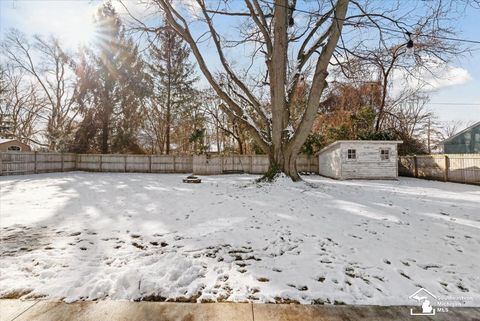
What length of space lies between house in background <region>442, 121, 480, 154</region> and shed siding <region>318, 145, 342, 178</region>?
10.0m

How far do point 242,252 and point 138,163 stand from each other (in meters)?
15.4

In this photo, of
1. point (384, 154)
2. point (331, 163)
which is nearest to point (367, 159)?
point (384, 154)

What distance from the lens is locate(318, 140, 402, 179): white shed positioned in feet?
40.5

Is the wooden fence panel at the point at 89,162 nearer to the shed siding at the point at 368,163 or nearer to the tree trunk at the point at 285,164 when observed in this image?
the tree trunk at the point at 285,164

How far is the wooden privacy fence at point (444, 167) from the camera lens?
10.2 m

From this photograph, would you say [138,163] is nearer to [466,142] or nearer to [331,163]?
[331,163]

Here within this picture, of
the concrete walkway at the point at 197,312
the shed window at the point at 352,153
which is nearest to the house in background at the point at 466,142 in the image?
the shed window at the point at 352,153

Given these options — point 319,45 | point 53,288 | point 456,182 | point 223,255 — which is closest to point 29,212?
point 53,288

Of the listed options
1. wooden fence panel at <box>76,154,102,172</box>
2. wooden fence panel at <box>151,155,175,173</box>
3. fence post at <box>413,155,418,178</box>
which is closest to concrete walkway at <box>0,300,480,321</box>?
fence post at <box>413,155,418,178</box>

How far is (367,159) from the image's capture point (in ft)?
40.8

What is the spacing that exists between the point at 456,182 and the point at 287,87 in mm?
9111

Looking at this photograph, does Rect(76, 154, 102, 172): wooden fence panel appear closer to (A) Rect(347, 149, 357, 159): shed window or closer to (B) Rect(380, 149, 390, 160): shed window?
(A) Rect(347, 149, 357, 159): shed window

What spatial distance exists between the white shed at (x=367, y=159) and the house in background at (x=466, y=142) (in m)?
8.22

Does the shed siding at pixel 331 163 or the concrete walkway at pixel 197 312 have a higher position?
the shed siding at pixel 331 163
